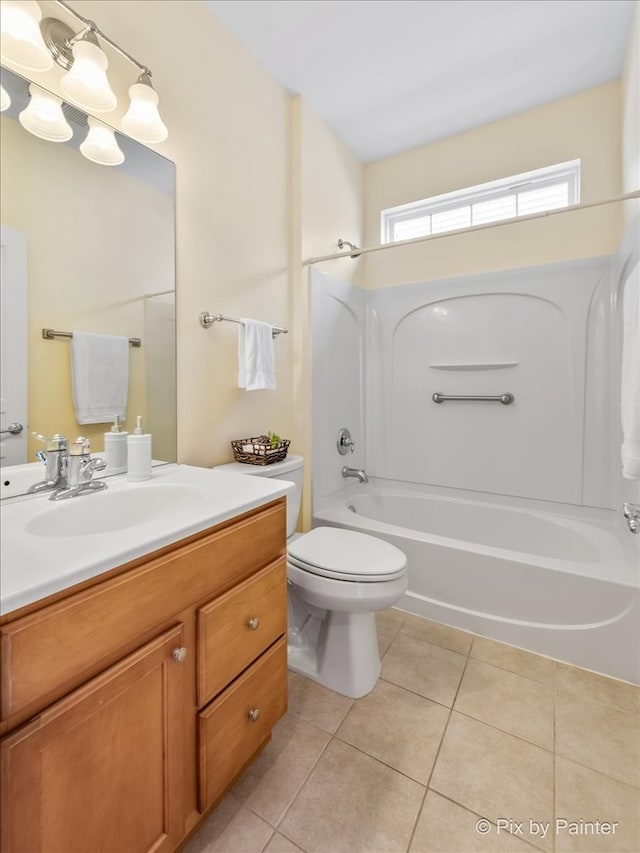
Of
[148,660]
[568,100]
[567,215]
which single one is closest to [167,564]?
[148,660]

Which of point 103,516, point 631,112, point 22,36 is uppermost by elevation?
point 631,112

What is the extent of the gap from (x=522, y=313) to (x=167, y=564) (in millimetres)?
2318

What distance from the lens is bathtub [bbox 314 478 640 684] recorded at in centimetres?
150

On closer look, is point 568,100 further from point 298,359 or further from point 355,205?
point 298,359

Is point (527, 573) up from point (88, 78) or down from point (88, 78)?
down

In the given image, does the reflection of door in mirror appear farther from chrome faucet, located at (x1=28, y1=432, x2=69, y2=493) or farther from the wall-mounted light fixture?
the wall-mounted light fixture

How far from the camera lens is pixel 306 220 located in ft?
6.95

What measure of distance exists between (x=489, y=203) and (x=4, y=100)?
246cm

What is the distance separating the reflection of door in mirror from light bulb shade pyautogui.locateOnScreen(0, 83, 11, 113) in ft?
0.96

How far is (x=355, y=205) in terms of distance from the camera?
8.66 feet

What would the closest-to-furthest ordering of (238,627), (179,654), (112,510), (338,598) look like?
(179,654), (238,627), (112,510), (338,598)

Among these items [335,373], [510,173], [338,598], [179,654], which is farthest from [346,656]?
[510,173]

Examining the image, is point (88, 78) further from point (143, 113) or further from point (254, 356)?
point (254, 356)

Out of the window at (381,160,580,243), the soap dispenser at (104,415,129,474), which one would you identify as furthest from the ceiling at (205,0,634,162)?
the soap dispenser at (104,415,129,474)
